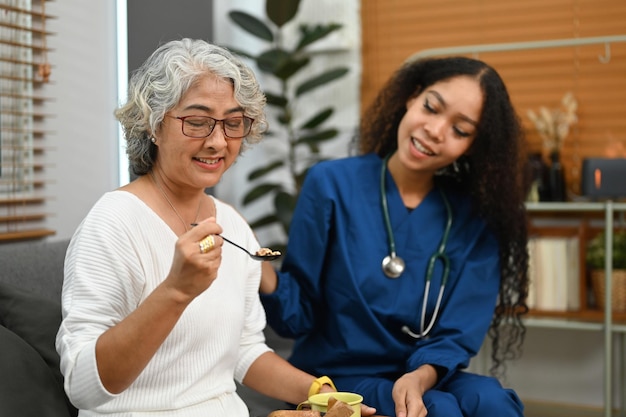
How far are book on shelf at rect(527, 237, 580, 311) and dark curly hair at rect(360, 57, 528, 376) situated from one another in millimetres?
884

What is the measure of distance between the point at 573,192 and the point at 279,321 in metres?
1.78

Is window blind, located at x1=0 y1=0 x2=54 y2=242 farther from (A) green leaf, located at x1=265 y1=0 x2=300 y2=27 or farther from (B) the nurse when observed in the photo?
(A) green leaf, located at x1=265 y1=0 x2=300 y2=27

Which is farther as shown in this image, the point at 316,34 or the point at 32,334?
the point at 316,34

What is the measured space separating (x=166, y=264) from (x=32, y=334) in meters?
0.36

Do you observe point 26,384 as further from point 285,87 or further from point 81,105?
point 285,87

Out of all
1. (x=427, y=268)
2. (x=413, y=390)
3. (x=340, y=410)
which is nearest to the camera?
(x=340, y=410)

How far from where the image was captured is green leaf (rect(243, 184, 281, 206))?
346 cm

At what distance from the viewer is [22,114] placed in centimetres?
184

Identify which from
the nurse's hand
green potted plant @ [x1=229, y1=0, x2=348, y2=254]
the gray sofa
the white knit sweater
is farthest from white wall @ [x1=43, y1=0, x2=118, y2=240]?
green potted plant @ [x1=229, y1=0, x2=348, y2=254]

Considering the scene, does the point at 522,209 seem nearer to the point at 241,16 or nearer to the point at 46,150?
the point at 46,150

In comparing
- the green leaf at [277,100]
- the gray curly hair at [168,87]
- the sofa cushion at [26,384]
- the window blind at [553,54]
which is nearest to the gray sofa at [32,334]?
the sofa cushion at [26,384]

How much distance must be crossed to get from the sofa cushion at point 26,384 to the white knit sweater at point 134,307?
0.09 meters

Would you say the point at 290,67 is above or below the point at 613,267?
above

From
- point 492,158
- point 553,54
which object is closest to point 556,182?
point 553,54
